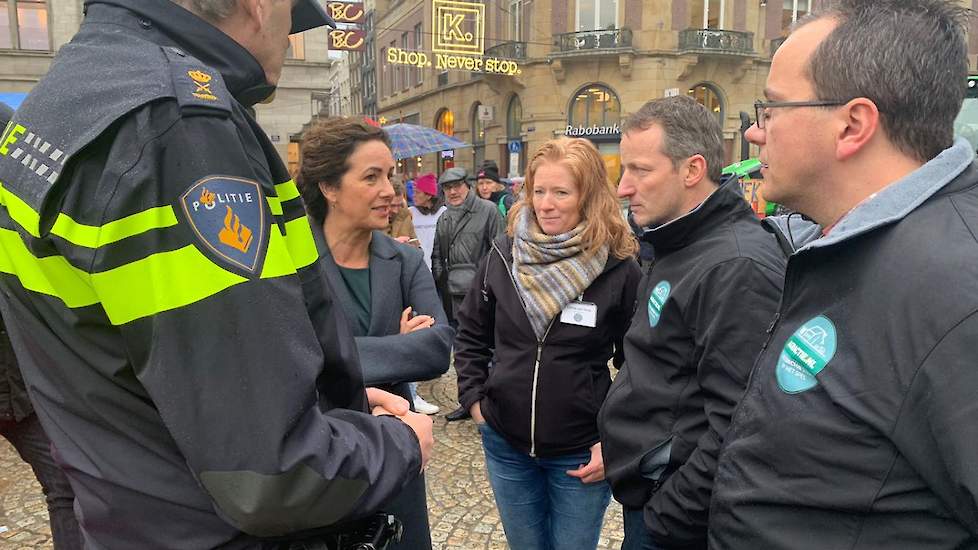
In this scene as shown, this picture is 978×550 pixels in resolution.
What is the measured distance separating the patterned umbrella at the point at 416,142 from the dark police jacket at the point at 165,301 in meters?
9.37

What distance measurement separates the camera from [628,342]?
7.06 ft

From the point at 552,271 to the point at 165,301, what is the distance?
1.76 metres

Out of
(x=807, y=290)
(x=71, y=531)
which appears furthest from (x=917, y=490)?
(x=71, y=531)

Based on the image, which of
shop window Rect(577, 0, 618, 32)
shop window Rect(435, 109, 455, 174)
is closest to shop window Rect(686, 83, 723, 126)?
shop window Rect(577, 0, 618, 32)

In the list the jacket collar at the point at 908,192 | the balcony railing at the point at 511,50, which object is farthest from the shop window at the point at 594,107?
the jacket collar at the point at 908,192

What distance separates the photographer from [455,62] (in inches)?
795

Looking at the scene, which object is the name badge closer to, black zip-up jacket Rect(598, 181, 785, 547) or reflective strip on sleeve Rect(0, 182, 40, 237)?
black zip-up jacket Rect(598, 181, 785, 547)

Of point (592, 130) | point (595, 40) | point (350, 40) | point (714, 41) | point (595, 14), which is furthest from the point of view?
point (592, 130)

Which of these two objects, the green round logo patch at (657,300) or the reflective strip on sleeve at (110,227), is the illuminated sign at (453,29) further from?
the reflective strip on sleeve at (110,227)

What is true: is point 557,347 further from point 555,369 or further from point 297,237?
point 297,237

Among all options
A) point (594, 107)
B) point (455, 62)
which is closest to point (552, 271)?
point (455, 62)

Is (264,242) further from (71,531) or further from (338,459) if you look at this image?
(71,531)

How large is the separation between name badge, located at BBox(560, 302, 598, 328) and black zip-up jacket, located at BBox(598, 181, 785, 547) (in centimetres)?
38

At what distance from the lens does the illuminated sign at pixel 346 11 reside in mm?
16391
